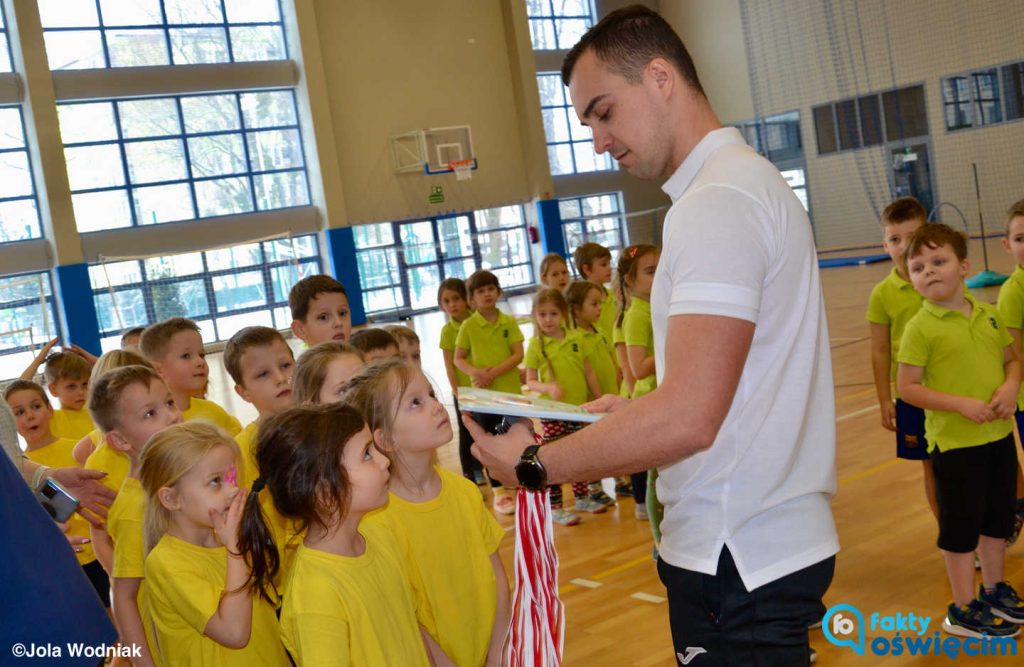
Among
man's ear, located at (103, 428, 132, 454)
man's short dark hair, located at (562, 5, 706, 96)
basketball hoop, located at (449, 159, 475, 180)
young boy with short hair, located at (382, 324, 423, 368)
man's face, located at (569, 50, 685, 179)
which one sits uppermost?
basketball hoop, located at (449, 159, 475, 180)

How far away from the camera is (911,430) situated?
3.82 meters

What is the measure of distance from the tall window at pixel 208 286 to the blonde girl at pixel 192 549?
14939 mm

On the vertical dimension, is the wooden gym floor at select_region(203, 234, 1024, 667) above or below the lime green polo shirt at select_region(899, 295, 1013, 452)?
below

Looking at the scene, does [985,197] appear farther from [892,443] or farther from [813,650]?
[813,650]

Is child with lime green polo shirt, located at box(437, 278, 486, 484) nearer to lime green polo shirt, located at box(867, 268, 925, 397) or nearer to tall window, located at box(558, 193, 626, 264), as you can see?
lime green polo shirt, located at box(867, 268, 925, 397)

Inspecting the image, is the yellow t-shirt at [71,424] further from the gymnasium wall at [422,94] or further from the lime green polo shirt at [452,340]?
the gymnasium wall at [422,94]

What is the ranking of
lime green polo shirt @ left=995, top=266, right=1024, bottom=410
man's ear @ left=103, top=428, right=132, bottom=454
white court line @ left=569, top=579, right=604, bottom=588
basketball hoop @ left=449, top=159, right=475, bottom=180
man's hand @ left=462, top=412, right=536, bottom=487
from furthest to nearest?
basketball hoop @ left=449, top=159, right=475, bottom=180 < white court line @ left=569, top=579, right=604, bottom=588 < lime green polo shirt @ left=995, top=266, right=1024, bottom=410 < man's ear @ left=103, top=428, right=132, bottom=454 < man's hand @ left=462, top=412, right=536, bottom=487

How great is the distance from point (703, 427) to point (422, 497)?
1.20m

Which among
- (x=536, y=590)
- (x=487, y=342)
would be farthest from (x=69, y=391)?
(x=536, y=590)

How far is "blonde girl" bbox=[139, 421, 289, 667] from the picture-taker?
2.26 meters

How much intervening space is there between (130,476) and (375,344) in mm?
1103

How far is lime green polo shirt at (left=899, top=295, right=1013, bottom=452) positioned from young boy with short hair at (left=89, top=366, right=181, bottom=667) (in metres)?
2.60

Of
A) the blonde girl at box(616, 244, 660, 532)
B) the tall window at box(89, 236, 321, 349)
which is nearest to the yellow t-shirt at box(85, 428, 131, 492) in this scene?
the blonde girl at box(616, 244, 660, 532)

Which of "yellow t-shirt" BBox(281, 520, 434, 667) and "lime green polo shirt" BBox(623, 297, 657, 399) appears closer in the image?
"yellow t-shirt" BBox(281, 520, 434, 667)
